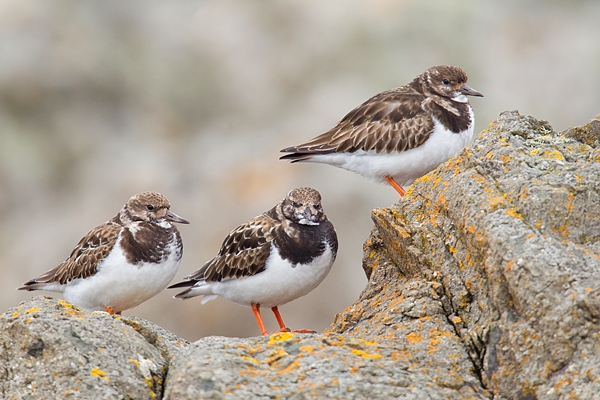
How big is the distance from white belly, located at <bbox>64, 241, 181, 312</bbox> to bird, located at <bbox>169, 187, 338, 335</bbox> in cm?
46

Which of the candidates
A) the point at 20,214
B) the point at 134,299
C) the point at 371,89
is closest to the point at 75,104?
the point at 20,214

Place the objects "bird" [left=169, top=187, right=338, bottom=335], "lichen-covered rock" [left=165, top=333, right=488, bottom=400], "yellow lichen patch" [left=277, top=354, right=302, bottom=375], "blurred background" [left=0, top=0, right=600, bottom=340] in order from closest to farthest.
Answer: "lichen-covered rock" [left=165, top=333, right=488, bottom=400], "yellow lichen patch" [left=277, top=354, right=302, bottom=375], "bird" [left=169, top=187, right=338, bottom=335], "blurred background" [left=0, top=0, right=600, bottom=340]

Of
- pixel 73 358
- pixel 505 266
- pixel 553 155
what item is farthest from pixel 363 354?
pixel 553 155

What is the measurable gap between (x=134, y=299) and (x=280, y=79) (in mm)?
11104

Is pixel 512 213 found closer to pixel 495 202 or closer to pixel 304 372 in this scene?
pixel 495 202

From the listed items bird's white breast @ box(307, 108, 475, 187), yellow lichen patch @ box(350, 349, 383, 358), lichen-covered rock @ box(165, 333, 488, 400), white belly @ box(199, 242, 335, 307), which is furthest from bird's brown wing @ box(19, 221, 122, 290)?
yellow lichen patch @ box(350, 349, 383, 358)

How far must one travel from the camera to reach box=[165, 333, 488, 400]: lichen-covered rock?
4070 mm

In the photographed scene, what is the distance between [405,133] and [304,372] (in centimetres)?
383

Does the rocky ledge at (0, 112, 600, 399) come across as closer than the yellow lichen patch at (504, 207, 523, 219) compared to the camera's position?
Yes

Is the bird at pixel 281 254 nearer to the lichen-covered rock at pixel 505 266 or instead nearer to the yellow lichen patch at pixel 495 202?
the lichen-covered rock at pixel 505 266

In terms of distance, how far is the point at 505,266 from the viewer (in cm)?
431

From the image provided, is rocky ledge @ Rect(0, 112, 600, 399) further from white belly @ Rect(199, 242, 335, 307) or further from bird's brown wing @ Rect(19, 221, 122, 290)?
bird's brown wing @ Rect(19, 221, 122, 290)

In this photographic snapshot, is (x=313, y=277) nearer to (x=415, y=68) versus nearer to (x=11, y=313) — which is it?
(x=11, y=313)

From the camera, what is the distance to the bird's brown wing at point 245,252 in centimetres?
691
